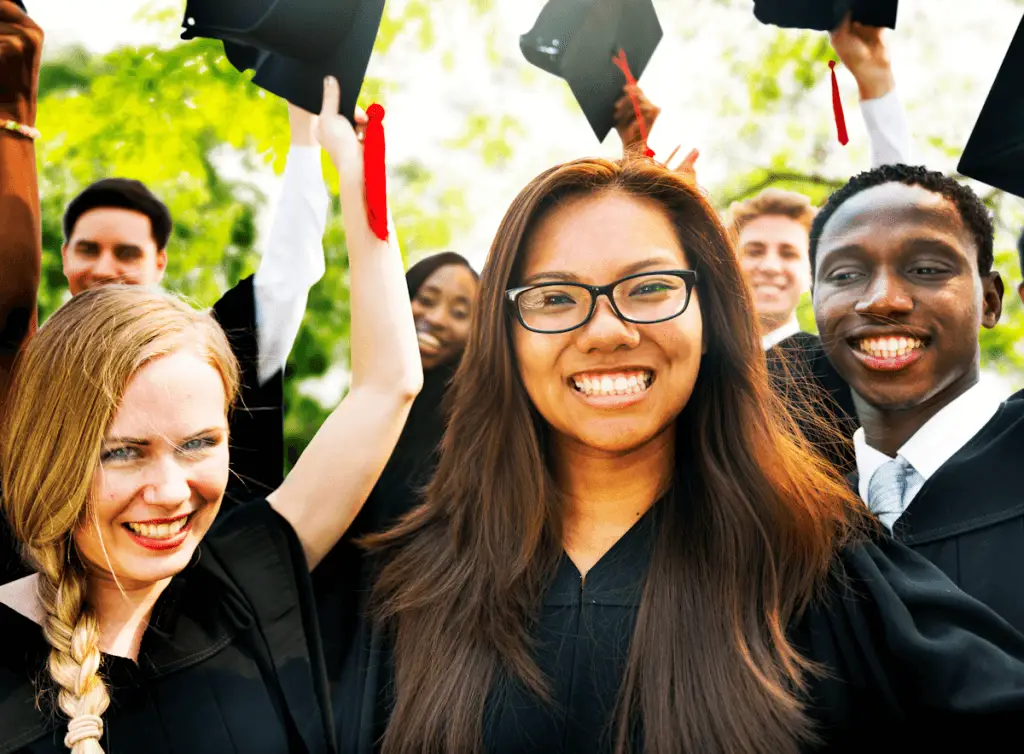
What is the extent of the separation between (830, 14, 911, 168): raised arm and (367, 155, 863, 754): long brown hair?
787 mm

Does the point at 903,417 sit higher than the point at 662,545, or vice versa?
the point at 903,417

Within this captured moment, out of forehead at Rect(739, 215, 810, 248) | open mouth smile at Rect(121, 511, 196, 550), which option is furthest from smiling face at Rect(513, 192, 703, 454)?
forehead at Rect(739, 215, 810, 248)

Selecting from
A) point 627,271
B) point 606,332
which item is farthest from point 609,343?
point 627,271

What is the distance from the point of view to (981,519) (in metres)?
2.35

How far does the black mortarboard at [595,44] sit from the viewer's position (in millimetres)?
2920

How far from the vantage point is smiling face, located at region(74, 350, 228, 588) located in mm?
1985

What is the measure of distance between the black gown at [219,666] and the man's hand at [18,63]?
1008 mm

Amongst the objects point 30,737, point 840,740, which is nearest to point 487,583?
point 840,740

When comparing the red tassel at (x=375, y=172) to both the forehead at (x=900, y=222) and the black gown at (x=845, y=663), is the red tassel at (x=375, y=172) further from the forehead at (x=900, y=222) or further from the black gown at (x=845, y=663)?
the forehead at (x=900, y=222)

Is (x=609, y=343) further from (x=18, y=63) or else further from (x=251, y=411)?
(x=18, y=63)

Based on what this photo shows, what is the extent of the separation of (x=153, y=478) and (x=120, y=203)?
1.12m

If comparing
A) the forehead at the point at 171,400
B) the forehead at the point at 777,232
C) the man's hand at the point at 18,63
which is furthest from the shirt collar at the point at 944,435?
the man's hand at the point at 18,63

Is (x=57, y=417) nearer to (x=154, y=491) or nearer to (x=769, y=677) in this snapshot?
(x=154, y=491)

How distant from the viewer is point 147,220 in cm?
286
